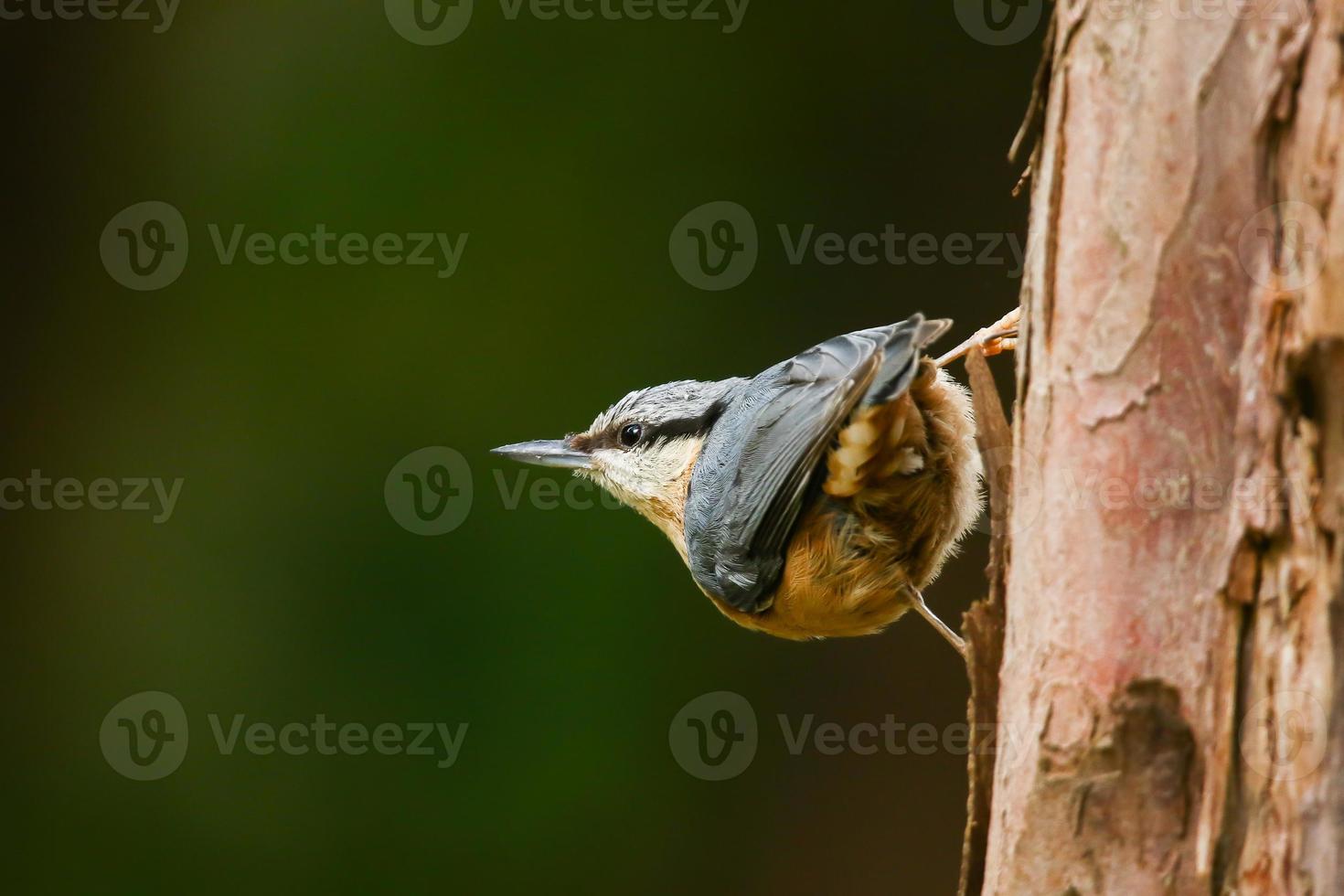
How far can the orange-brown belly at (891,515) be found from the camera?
2660 millimetres

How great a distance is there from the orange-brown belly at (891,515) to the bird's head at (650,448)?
1.55ft

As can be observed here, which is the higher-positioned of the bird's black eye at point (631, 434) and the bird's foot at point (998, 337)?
the bird's foot at point (998, 337)

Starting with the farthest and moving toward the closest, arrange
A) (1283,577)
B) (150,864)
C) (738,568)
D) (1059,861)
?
A: (150,864)
(738,568)
(1059,861)
(1283,577)

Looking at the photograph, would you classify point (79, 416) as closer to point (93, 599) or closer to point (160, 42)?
point (93, 599)

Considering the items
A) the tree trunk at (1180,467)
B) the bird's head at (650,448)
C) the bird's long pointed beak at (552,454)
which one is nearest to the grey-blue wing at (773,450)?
the bird's head at (650,448)

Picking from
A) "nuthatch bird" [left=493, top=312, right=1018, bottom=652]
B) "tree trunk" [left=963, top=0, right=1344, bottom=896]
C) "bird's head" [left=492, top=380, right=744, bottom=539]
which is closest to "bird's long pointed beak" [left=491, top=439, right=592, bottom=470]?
"bird's head" [left=492, top=380, right=744, bottom=539]

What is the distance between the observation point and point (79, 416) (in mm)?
4535

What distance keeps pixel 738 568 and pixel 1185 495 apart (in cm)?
146

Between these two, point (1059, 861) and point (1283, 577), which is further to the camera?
point (1059, 861)

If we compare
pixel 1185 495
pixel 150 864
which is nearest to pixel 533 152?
pixel 150 864

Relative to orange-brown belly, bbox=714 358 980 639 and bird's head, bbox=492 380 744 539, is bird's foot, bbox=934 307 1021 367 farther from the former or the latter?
bird's head, bbox=492 380 744 539

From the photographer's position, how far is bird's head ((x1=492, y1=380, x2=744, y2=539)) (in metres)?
3.20

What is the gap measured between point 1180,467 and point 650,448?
1854mm

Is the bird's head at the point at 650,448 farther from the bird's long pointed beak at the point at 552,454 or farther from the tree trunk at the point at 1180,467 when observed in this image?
the tree trunk at the point at 1180,467
